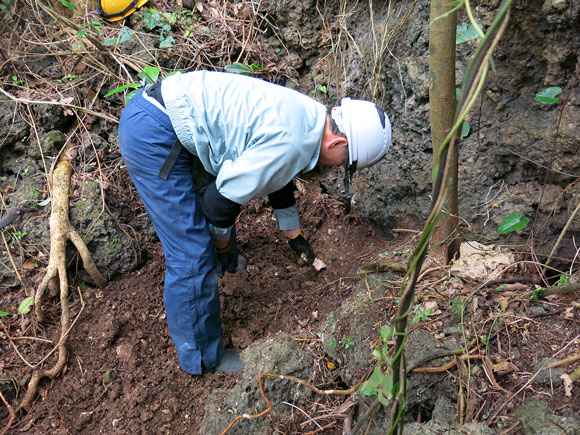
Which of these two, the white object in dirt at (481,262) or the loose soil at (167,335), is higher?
the white object in dirt at (481,262)

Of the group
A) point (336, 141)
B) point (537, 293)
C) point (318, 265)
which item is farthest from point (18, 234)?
point (537, 293)

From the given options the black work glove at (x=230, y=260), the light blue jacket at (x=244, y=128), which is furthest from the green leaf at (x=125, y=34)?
the black work glove at (x=230, y=260)

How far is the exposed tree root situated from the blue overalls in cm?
74

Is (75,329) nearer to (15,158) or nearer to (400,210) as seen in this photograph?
(15,158)

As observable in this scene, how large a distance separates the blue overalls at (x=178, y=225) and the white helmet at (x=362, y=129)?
83 centimetres

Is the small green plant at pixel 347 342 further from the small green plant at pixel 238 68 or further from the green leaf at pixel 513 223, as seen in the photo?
the small green plant at pixel 238 68

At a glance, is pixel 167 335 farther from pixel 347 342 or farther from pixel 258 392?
pixel 347 342

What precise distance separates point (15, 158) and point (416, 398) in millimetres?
3226

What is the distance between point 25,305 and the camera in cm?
285

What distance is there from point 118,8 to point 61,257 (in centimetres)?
236

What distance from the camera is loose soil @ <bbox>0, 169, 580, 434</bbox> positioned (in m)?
1.99

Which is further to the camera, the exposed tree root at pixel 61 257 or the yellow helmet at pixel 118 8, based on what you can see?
the yellow helmet at pixel 118 8

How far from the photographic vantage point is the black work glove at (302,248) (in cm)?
316

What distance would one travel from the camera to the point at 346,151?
7.44 feet
